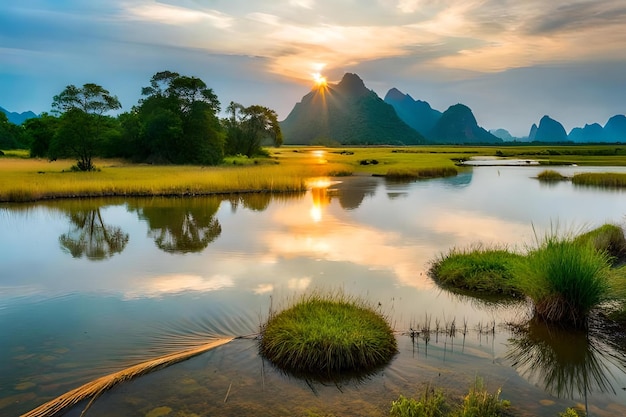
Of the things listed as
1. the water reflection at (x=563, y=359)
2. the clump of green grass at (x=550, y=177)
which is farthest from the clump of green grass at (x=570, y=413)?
the clump of green grass at (x=550, y=177)

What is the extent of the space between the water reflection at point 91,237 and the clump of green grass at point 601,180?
44.9m

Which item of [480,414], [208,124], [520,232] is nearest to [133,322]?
[480,414]

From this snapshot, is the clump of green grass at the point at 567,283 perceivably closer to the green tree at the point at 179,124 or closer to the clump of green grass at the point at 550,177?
the clump of green grass at the point at 550,177

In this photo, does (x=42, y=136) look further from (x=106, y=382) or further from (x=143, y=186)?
(x=106, y=382)

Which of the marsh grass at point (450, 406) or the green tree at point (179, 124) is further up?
the green tree at point (179, 124)

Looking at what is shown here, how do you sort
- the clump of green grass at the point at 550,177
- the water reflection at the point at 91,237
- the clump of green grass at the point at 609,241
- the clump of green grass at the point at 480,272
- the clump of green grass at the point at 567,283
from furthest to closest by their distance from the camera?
the clump of green grass at the point at 550,177
the water reflection at the point at 91,237
the clump of green grass at the point at 609,241
the clump of green grass at the point at 480,272
the clump of green grass at the point at 567,283

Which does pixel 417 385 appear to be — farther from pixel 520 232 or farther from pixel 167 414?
pixel 520 232

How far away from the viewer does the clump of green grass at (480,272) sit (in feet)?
43.8

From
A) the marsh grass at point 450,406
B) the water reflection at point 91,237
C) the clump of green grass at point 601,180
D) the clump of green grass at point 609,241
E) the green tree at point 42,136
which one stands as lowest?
the water reflection at point 91,237

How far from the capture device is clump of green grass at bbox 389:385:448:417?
6777mm

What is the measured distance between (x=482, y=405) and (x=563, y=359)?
3.29 metres

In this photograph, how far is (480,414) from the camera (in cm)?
682

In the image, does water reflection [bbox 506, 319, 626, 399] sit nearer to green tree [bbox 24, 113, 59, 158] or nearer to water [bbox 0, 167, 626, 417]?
water [bbox 0, 167, 626, 417]

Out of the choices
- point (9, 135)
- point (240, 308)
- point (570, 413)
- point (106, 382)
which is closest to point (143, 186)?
point (240, 308)
